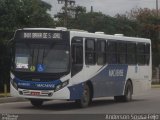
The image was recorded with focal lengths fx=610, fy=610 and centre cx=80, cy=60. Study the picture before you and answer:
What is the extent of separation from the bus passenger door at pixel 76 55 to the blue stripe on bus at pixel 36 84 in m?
0.85

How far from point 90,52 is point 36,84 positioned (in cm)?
283

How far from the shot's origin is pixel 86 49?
23391 millimetres

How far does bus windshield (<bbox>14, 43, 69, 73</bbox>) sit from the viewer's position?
72.3 ft

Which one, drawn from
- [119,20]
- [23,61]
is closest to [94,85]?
[23,61]

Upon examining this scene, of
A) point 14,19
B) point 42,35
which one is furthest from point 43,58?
point 14,19

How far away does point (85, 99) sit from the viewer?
76.6ft

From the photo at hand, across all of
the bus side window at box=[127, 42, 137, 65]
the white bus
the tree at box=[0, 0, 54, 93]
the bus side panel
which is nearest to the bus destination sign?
the white bus

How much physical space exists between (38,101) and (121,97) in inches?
215

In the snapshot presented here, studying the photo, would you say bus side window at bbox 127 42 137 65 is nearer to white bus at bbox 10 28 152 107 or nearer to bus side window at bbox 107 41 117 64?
bus side window at bbox 107 41 117 64

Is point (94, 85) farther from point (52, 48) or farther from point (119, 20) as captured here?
point (119, 20)

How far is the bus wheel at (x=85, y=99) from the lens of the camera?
75.8ft

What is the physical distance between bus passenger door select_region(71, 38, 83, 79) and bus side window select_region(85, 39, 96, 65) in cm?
52

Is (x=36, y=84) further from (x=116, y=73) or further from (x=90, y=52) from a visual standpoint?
(x=116, y=73)

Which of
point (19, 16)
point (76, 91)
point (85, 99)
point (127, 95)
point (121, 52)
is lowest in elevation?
point (127, 95)
